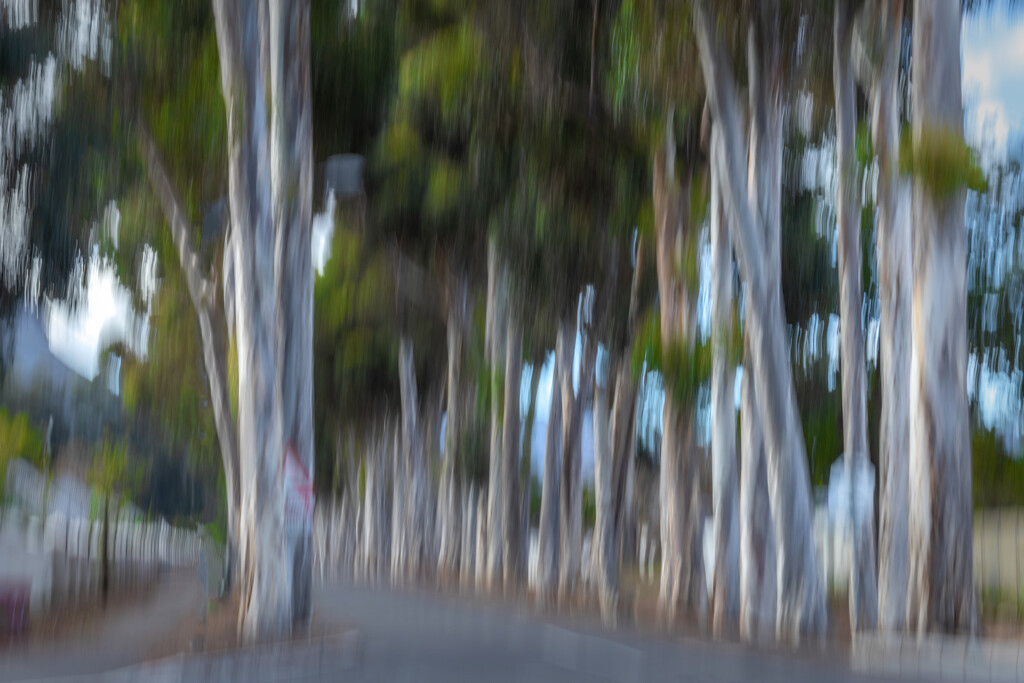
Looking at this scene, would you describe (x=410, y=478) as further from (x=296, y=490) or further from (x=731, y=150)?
(x=731, y=150)

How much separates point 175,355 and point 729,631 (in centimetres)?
2000

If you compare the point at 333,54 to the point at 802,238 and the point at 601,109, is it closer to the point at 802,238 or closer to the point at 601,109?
the point at 601,109

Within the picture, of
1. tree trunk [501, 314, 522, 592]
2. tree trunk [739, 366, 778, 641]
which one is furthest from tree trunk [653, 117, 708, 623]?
tree trunk [501, 314, 522, 592]

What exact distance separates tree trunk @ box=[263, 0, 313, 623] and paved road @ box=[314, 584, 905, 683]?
8.57ft

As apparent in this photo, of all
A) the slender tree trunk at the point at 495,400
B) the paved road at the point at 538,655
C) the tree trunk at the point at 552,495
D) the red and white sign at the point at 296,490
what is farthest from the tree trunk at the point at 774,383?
the tree trunk at the point at 552,495

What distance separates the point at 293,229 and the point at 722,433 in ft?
24.7

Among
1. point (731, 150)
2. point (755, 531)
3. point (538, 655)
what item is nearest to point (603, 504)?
point (755, 531)

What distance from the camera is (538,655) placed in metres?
15.8

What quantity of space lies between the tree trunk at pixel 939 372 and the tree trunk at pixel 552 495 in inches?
730

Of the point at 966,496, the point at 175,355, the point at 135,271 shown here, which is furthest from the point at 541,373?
the point at 966,496

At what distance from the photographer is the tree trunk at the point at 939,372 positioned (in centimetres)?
1509

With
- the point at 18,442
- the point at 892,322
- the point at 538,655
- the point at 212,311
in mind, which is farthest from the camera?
the point at 18,442

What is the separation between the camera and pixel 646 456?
181ft

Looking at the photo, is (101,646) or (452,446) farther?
(452,446)
